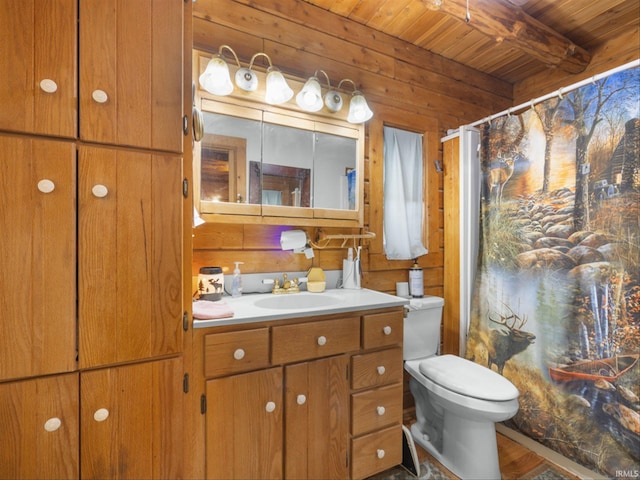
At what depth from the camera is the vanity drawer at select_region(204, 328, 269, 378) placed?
3.69 feet

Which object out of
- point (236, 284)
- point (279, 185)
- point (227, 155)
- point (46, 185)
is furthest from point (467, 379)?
point (46, 185)

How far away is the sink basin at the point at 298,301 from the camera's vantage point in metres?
1.58

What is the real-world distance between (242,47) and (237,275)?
1202 millimetres

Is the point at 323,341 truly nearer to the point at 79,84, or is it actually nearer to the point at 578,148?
the point at 79,84

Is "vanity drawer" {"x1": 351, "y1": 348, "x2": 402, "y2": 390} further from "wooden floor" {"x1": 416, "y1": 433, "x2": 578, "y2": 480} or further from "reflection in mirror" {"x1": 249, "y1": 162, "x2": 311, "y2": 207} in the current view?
"reflection in mirror" {"x1": 249, "y1": 162, "x2": 311, "y2": 207}

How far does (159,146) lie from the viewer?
3.23ft

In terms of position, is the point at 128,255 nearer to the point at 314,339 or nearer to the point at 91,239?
the point at 91,239

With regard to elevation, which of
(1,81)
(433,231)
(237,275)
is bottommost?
(237,275)

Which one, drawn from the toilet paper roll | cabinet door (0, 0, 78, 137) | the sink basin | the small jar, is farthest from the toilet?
cabinet door (0, 0, 78, 137)

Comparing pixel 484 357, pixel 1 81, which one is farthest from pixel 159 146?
pixel 484 357

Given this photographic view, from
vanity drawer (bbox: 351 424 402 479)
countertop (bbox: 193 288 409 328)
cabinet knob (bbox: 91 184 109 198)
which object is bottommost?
vanity drawer (bbox: 351 424 402 479)

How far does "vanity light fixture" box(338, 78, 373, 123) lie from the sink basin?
3.43ft

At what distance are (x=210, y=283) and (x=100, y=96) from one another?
0.82 metres

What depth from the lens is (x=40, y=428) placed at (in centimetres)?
86
